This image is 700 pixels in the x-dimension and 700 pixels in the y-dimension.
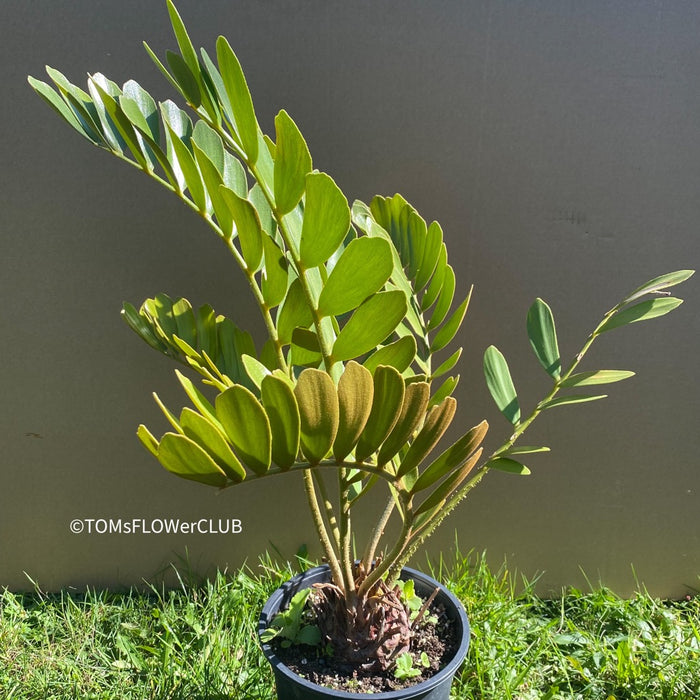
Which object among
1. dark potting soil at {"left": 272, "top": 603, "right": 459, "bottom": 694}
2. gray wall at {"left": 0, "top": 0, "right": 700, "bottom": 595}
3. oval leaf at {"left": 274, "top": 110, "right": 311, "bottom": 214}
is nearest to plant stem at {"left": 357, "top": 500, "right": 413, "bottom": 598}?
dark potting soil at {"left": 272, "top": 603, "right": 459, "bottom": 694}

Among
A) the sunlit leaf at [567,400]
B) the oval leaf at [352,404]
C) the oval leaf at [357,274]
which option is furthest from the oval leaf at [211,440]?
the sunlit leaf at [567,400]

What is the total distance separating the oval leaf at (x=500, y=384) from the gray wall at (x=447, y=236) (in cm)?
34

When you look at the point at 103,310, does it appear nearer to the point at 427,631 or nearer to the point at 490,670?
the point at 427,631

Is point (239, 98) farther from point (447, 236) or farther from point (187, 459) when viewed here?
point (447, 236)

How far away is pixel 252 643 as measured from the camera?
122cm

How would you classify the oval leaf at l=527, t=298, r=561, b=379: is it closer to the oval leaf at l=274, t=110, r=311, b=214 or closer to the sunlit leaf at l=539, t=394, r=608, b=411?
the sunlit leaf at l=539, t=394, r=608, b=411

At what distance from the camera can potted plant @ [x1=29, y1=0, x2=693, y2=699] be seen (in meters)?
0.56

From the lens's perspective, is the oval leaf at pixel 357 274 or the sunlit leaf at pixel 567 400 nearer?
the oval leaf at pixel 357 274

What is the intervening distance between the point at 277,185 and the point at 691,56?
1.04 m

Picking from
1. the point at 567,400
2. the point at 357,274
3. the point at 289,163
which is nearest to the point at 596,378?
the point at 567,400

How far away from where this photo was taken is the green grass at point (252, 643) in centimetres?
114

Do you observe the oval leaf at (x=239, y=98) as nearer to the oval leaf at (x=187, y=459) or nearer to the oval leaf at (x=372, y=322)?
the oval leaf at (x=372, y=322)

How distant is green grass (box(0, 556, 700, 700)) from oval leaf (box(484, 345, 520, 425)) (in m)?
0.57

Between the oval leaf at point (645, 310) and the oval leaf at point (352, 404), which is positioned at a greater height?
the oval leaf at point (352, 404)
